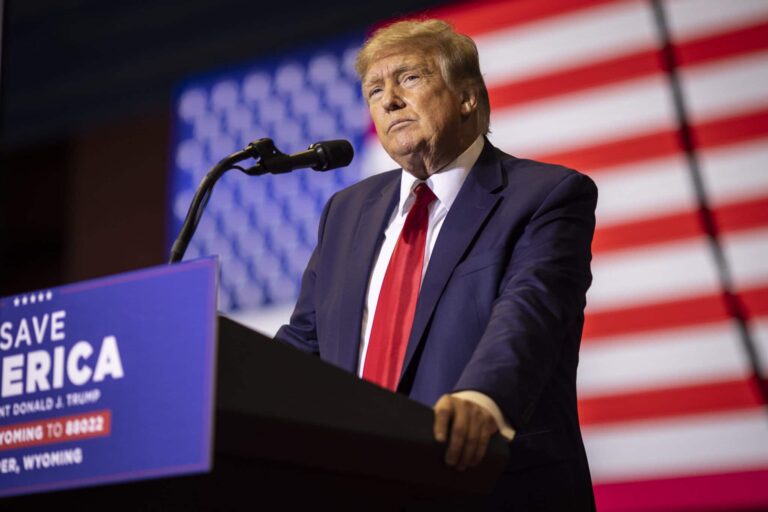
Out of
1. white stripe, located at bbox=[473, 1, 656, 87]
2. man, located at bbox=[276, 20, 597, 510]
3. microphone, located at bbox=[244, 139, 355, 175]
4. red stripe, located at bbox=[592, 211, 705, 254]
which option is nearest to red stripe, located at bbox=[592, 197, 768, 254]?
red stripe, located at bbox=[592, 211, 705, 254]

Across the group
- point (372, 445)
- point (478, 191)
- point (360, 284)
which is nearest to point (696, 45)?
point (478, 191)

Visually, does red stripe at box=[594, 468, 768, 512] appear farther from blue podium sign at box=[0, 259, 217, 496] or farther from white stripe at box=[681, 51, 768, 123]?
blue podium sign at box=[0, 259, 217, 496]

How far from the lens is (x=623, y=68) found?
101 inches

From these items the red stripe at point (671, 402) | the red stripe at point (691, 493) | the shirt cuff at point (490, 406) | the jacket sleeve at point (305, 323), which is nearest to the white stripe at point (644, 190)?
the red stripe at point (671, 402)

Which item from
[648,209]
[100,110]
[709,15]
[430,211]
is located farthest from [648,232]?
[100,110]

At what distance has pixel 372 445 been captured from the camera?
0.90 metres

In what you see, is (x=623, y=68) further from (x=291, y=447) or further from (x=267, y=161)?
(x=291, y=447)

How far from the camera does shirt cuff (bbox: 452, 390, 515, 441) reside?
106 centimetres

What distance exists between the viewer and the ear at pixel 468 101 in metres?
1.71

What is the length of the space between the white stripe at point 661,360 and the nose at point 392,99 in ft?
3.28

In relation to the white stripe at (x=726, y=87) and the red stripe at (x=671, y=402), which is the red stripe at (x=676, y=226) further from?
the red stripe at (x=671, y=402)

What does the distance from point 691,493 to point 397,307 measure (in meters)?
1.10

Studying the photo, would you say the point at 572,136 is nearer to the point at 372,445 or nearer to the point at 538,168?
the point at 538,168

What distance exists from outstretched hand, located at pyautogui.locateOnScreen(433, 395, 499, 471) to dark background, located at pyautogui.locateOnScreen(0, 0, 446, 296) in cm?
210
